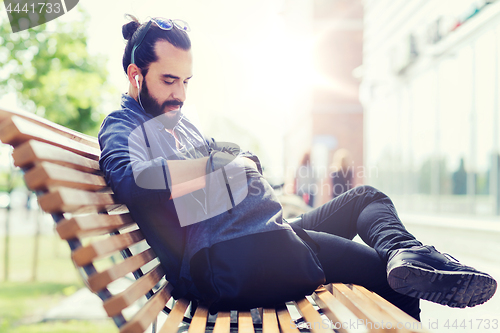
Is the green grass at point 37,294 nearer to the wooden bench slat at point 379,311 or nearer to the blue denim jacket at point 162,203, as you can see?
the blue denim jacket at point 162,203

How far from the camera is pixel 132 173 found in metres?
1.24

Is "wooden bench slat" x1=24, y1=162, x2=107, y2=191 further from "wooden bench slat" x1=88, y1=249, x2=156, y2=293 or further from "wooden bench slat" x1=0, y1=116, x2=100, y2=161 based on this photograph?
"wooden bench slat" x1=88, y1=249, x2=156, y2=293

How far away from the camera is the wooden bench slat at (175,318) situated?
1.10 metres

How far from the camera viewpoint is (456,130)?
450 inches

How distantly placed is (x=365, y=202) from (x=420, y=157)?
13.4m

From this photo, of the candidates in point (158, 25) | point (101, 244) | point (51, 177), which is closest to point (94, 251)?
point (101, 244)

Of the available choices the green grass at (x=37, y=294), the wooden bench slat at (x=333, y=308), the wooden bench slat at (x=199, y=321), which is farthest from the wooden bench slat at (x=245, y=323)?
the green grass at (x=37, y=294)

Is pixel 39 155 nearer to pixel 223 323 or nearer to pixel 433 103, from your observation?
pixel 223 323

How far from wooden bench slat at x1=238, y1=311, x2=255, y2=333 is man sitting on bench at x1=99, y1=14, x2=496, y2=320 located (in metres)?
0.13

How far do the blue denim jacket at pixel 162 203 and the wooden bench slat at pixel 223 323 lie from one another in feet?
0.49

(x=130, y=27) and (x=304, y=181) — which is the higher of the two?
(x=130, y=27)

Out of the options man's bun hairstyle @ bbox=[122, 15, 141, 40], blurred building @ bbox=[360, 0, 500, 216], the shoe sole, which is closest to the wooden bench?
the shoe sole

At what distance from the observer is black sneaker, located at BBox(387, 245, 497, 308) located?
127 centimetres

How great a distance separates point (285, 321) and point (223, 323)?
193mm
